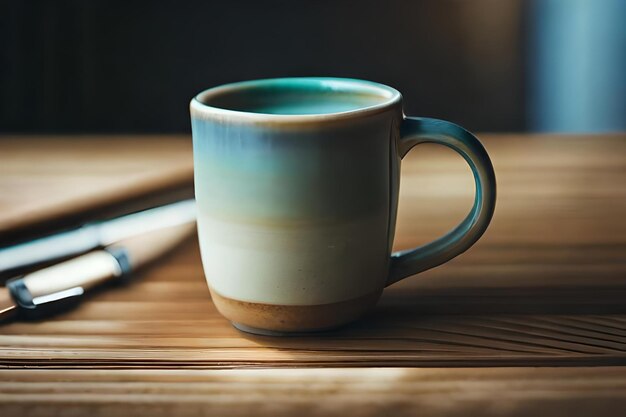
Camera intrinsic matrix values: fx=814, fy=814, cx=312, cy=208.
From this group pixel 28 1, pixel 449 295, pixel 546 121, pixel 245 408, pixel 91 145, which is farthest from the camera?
pixel 546 121

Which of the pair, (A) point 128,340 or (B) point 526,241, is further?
(B) point 526,241

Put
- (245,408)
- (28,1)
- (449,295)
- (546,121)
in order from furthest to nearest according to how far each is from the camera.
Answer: (546,121), (28,1), (449,295), (245,408)

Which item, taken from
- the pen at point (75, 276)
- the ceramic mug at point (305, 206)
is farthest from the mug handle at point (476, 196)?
the pen at point (75, 276)

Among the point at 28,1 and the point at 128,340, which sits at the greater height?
the point at 28,1

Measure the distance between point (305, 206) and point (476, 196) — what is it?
0.09m

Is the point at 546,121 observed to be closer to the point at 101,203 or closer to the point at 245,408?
the point at 101,203

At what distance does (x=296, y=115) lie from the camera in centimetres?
37

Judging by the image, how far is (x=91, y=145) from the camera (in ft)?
2.64

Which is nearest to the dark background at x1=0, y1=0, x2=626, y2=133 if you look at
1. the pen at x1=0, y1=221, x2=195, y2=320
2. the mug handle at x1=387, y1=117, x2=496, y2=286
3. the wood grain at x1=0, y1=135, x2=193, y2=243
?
the wood grain at x1=0, y1=135, x2=193, y2=243

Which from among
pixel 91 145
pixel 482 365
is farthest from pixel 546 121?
pixel 482 365

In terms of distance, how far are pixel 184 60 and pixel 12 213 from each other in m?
0.65

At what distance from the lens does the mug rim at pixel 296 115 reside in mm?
363

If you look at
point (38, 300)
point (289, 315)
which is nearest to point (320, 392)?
point (289, 315)

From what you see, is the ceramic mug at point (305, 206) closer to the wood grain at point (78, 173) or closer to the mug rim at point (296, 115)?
the mug rim at point (296, 115)
